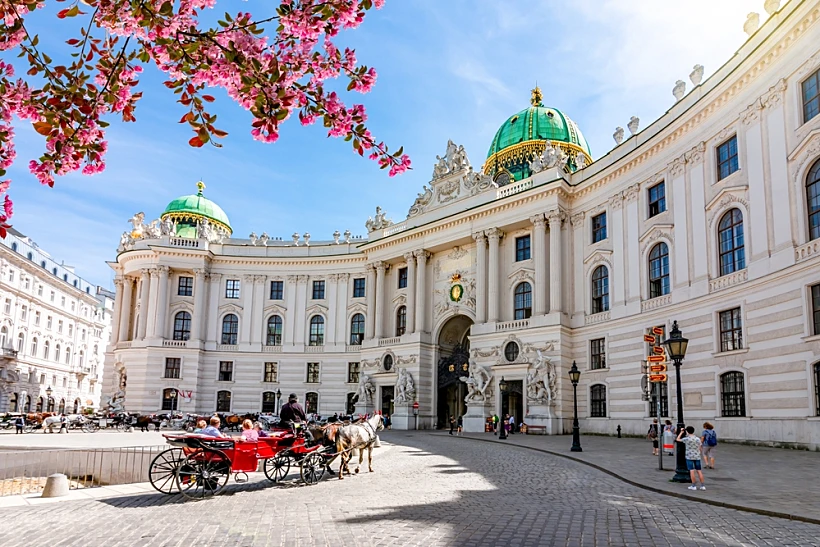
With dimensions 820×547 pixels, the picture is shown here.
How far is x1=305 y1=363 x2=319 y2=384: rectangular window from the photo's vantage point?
57.8 metres

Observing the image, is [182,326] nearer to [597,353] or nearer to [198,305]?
[198,305]

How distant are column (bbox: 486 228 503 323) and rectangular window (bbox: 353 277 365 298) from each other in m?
16.6

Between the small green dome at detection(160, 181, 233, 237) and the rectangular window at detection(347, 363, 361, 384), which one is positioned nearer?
the rectangular window at detection(347, 363, 361, 384)

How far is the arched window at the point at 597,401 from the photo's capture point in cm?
3659

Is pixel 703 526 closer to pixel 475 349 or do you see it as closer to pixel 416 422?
pixel 475 349

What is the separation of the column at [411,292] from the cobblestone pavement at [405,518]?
33.4m

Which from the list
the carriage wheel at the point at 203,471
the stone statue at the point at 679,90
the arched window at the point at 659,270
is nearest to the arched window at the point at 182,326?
the arched window at the point at 659,270

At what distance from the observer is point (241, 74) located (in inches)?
223

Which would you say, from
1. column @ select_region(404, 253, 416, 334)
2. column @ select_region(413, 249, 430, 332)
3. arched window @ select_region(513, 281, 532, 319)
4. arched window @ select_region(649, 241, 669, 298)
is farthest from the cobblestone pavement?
column @ select_region(404, 253, 416, 334)

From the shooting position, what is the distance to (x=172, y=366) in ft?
185

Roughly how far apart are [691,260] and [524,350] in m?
12.4

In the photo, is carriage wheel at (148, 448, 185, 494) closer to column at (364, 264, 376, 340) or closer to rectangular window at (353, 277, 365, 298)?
column at (364, 264, 376, 340)

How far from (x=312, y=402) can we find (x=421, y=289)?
1643cm

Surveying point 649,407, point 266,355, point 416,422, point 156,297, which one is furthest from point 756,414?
point 156,297
